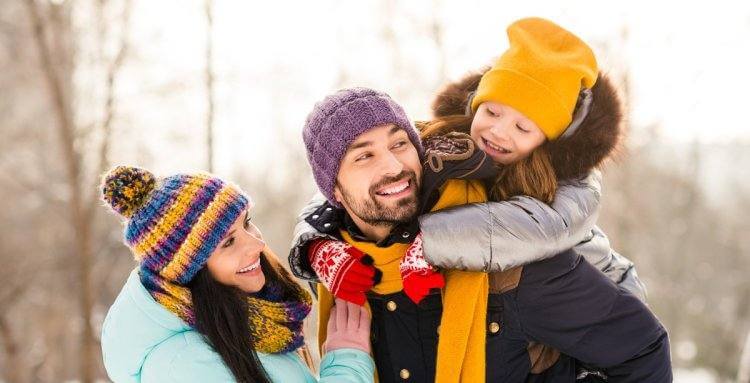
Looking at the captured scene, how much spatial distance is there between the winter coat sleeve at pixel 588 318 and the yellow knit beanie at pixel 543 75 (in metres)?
0.64

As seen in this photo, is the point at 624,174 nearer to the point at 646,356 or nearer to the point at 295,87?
the point at 295,87

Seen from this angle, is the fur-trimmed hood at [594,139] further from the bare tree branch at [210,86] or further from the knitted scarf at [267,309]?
the bare tree branch at [210,86]

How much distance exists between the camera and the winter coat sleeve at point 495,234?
6.57ft

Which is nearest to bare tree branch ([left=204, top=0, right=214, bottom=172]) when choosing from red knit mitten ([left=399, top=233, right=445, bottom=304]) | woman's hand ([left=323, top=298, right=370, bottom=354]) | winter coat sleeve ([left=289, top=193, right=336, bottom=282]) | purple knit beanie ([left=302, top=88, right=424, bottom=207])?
winter coat sleeve ([left=289, top=193, right=336, bottom=282])

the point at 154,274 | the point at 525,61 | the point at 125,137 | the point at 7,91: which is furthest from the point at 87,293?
the point at 7,91

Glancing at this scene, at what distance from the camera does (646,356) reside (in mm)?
2086

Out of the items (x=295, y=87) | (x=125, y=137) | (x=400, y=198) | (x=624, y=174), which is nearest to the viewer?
(x=400, y=198)

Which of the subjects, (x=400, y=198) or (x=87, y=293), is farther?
(x=87, y=293)

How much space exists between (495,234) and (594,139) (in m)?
0.70

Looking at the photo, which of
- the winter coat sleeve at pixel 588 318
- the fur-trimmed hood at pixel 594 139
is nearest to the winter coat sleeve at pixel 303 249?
the winter coat sleeve at pixel 588 318

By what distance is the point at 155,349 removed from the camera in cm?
205

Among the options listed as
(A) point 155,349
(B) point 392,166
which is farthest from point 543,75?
(A) point 155,349

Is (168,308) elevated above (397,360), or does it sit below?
above

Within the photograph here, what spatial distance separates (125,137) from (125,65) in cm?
158
